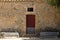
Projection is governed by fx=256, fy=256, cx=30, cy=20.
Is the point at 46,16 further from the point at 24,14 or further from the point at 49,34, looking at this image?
the point at 24,14

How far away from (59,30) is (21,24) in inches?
129

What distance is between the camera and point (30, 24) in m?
22.1

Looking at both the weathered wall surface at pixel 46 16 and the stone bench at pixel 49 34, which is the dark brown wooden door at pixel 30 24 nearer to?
the weathered wall surface at pixel 46 16

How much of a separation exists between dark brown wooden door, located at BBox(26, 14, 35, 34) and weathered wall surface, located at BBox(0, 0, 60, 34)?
36cm

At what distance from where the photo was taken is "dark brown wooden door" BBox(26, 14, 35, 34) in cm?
2192

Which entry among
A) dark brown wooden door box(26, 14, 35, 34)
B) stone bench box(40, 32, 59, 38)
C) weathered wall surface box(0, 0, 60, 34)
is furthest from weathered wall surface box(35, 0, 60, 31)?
stone bench box(40, 32, 59, 38)

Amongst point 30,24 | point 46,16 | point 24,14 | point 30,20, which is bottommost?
point 30,24

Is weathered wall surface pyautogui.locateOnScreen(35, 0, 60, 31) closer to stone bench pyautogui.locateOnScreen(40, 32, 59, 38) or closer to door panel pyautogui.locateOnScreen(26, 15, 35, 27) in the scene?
door panel pyautogui.locateOnScreen(26, 15, 35, 27)

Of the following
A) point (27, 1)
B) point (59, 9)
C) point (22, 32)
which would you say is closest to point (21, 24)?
point (22, 32)

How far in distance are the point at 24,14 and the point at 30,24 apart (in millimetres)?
1046

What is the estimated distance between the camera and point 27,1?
2172 cm

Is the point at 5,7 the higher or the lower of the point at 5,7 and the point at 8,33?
the higher

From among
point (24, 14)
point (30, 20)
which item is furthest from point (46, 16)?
point (24, 14)

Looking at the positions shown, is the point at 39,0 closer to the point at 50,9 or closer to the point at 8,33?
the point at 50,9
